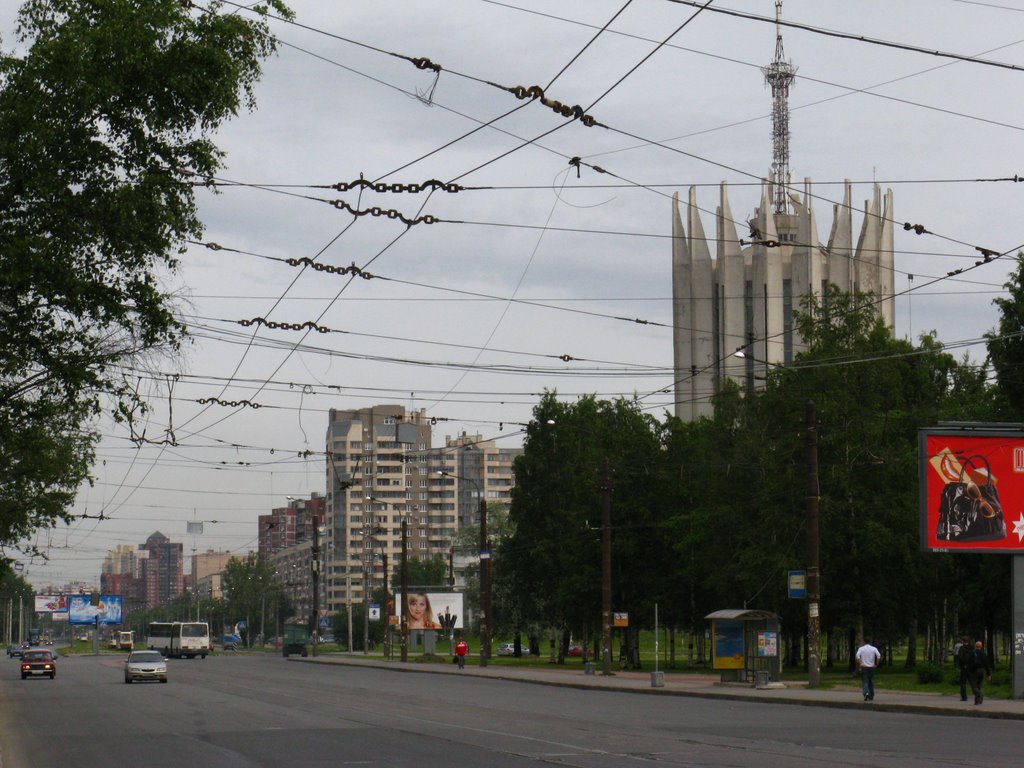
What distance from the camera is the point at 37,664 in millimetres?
65875

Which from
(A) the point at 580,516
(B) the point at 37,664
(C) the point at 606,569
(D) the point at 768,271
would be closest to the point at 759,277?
(D) the point at 768,271

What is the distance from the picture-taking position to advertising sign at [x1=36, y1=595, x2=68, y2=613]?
5866 inches

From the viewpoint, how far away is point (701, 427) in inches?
2869

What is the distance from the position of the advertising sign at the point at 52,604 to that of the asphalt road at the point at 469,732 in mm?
111910

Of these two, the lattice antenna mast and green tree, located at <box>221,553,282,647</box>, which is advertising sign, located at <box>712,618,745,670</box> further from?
green tree, located at <box>221,553,282,647</box>

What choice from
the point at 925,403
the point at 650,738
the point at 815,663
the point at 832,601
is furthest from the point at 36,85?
the point at 925,403

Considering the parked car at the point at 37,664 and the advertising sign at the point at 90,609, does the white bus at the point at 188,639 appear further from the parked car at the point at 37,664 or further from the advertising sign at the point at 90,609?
the advertising sign at the point at 90,609

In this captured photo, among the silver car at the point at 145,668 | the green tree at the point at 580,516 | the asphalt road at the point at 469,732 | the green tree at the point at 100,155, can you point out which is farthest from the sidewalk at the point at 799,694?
the green tree at the point at 100,155

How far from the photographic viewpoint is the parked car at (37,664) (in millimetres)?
65625

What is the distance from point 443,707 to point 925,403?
121 feet

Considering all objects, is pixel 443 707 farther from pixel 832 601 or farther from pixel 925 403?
pixel 925 403

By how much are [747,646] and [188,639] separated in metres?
67.7

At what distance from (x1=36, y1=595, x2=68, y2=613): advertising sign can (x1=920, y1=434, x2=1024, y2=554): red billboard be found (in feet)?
411

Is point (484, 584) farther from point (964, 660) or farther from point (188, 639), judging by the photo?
point (188, 639)
